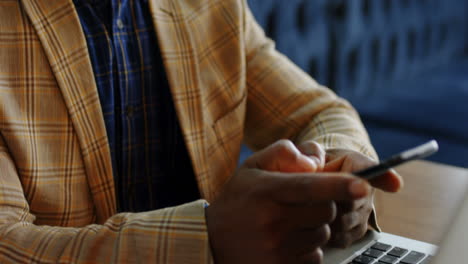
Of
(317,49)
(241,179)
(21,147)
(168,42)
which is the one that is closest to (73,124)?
(21,147)

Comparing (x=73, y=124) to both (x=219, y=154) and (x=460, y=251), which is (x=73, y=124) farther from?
(x=460, y=251)

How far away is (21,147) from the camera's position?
584 millimetres

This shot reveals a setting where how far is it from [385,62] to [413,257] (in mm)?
1387

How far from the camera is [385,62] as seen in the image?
5.92 feet

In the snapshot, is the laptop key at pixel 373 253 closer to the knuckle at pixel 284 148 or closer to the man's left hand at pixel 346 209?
the man's left hand at pixel 346 209

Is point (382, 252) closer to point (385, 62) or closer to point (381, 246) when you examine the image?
point (381, 246)

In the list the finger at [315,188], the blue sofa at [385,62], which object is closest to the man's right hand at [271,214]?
the finger at [315,188]

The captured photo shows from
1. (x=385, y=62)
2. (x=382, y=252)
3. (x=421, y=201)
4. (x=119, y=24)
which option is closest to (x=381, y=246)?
(x=382, y=252)

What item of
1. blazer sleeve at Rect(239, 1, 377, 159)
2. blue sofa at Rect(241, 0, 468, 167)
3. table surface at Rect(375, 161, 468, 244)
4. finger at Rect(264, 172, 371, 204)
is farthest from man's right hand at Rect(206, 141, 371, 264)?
blue sofa at Rect(241, 0, 468, 167)

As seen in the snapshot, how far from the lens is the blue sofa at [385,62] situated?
55.1 inches

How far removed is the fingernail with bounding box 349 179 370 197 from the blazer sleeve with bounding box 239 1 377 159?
1.38 ft

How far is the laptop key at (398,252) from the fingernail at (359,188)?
154 millimetres

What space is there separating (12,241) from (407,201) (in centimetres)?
46

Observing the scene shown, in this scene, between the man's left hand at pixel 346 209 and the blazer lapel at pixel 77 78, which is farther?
the blazer lapel at pixel 77 78
